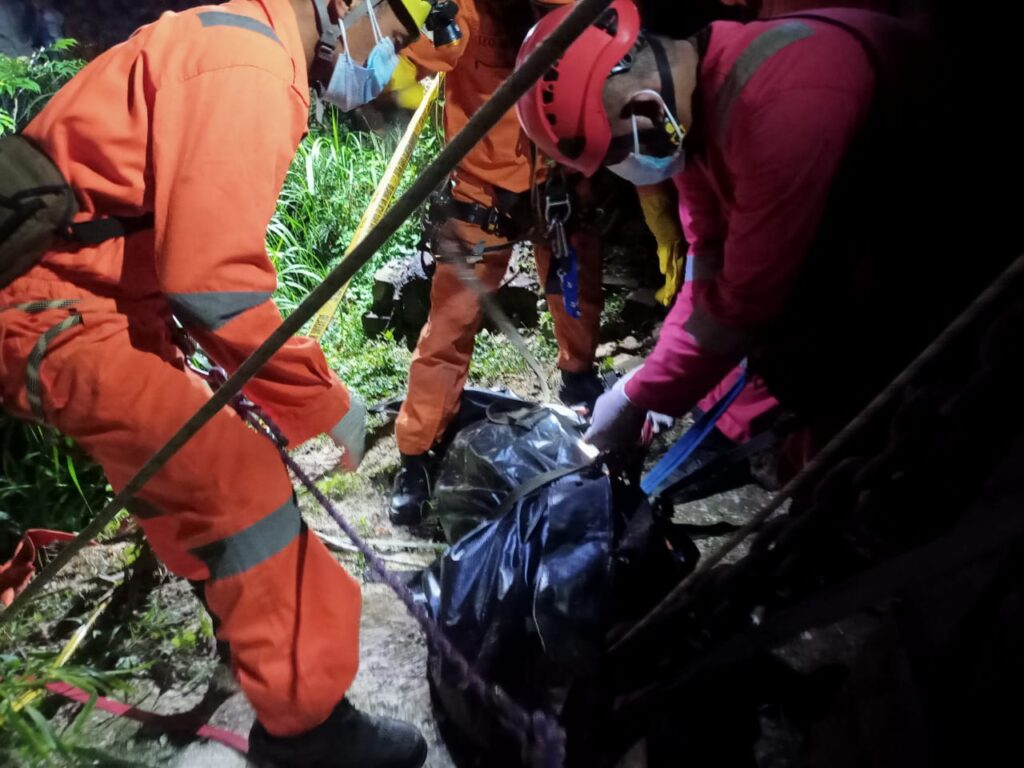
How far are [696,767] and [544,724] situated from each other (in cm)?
38

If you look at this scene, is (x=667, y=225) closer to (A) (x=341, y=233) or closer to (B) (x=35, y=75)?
(A) (x=341, y=233)

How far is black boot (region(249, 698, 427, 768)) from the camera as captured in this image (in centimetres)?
160

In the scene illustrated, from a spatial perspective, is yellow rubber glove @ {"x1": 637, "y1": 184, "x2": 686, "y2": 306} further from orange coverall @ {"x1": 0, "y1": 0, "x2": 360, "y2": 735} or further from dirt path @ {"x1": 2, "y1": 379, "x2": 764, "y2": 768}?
orange coverall @ {"x1": 0, "y1": 0, "x2": 360, "y2": 735}

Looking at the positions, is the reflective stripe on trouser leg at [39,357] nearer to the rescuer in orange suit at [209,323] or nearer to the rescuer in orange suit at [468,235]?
the rescuer in orange suit at [209,323]

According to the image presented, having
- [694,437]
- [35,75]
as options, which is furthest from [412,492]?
[35,75]

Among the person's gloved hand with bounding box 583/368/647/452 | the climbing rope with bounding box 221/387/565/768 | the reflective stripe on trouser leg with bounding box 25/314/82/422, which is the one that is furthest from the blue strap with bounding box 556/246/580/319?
the reflective stripe on trouser leg with bounding box 25/314/82/422

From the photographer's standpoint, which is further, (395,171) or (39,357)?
(395,171)

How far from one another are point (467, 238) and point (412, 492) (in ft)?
3.63

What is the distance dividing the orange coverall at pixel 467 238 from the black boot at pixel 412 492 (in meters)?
0.07

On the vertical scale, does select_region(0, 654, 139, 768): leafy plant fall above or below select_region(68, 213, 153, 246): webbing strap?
below

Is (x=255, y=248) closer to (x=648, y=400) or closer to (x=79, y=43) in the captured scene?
(x=648, y=400)

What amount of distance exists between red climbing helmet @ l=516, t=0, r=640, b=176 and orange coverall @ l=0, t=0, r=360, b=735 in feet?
1.80

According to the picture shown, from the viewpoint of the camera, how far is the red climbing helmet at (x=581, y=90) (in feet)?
4.96

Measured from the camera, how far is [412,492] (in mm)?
2844
